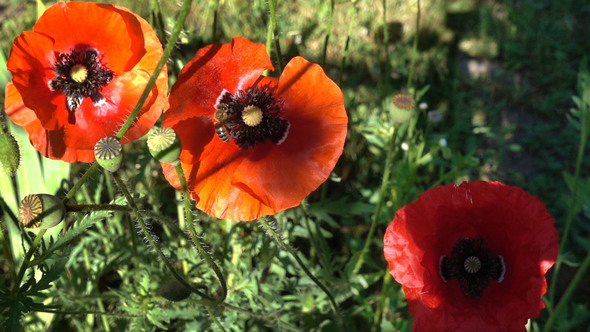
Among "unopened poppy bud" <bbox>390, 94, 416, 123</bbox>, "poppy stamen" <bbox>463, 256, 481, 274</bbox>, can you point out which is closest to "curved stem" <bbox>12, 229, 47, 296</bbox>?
"unopened poppy bud" <bbox>390, 94, 416, 123</bbox>

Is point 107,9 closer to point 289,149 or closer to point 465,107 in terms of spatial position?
point 289,149

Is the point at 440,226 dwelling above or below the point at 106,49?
below

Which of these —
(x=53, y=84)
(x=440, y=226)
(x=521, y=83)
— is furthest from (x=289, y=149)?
(x=521, y=83)

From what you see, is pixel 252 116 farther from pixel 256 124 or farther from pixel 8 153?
pixel 8 153

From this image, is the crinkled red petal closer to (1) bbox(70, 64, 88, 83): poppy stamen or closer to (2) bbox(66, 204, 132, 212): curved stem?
(1) bbox(70, 64, 88, 83): poppy stamen

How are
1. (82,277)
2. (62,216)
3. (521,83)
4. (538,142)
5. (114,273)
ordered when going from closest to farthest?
(62,216) → (82,277) → (114,273) → (538,142) → (521,83)

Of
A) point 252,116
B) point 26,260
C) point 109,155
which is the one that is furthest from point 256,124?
point 26,260

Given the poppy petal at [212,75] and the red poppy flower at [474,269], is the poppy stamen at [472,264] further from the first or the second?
the poppy petal at [212,75]
